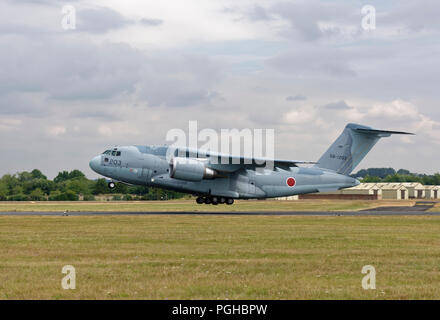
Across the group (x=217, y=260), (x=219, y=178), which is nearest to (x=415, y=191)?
(x=219, y=178)

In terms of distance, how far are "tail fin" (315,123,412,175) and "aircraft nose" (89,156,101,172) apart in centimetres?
1986

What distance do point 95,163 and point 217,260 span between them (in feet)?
102

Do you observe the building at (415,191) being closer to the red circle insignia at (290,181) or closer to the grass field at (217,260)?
the red circle insignia at (290,181)

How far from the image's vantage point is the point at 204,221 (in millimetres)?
38969

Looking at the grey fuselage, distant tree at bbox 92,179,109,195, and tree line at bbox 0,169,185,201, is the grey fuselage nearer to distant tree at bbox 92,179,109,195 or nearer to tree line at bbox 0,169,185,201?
tree line at bbox 0,169,185,201

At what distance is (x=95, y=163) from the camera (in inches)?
1951

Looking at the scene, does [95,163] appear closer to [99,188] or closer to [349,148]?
[349,148]

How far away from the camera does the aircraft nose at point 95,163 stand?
4941 centimetres

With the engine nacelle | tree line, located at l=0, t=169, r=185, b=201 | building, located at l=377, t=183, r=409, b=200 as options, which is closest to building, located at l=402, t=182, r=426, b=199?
building, located at l=377, t=183, r=409, b=200

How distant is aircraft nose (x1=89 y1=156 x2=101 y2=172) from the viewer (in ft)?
162

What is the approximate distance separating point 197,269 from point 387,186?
160 m

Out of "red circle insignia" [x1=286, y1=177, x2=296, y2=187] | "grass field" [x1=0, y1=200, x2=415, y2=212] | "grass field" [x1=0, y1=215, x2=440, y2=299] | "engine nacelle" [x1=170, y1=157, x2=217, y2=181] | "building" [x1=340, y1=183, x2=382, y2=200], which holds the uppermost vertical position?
"building" [x1=340, y1=183, x2=382, y2=200]

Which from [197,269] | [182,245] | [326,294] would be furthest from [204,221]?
[326,294]

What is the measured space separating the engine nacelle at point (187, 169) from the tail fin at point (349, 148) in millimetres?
12565
